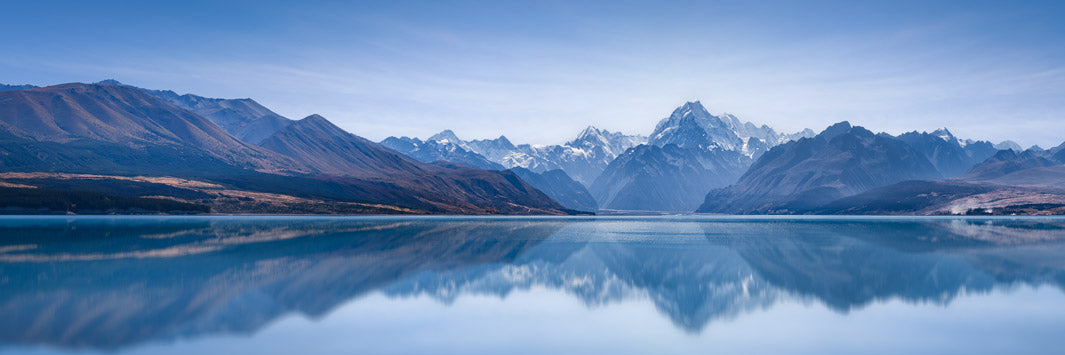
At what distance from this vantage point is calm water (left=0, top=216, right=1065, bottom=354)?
2867 centimetres

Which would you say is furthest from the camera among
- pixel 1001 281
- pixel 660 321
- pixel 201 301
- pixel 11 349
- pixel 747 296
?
pixel 1001 281

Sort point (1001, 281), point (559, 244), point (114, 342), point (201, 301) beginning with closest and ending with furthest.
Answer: point (114, 342) → point (201, 301) → point (1001, 281) → point (559, 244)

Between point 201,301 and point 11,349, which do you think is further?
point 201,301

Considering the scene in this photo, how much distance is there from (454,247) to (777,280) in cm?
4657

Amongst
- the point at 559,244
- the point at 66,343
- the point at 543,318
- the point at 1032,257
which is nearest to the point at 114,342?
the point at 66,343

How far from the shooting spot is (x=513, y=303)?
41.2 metres

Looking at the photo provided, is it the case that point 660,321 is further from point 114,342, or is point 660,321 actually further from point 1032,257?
point 1032,257

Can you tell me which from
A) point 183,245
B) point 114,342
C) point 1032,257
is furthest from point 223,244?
point 1032,257

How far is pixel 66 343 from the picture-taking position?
87.3 feet

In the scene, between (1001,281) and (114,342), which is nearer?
(114,342)

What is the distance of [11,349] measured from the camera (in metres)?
25.1

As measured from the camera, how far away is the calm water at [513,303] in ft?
94.1

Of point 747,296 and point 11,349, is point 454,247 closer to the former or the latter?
point 747,296

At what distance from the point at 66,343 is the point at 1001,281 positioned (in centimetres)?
6329
